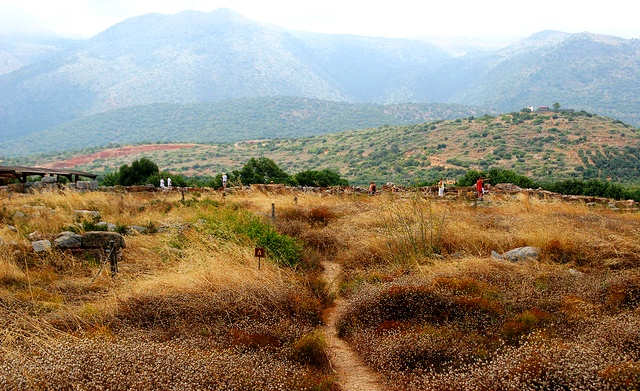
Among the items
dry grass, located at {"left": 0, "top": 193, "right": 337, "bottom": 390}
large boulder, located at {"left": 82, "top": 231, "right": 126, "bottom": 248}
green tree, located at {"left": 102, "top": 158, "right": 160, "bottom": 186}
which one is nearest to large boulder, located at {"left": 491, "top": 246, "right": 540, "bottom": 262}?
dry grass, located at {"left": 0, "top": 193, "right": 337, "bottom": 390}

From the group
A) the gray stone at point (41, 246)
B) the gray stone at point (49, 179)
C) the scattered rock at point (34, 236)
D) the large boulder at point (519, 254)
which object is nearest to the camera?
the large boulder at point (519, 254)

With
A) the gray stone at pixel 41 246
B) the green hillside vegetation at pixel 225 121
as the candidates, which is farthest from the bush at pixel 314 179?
the green hillside vegetation at pixel 225 121

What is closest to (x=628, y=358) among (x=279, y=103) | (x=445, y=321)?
(x=445, y=321)

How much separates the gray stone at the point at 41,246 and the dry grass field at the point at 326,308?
0.53 feet

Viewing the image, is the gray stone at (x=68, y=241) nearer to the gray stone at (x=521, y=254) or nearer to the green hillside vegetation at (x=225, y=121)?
the gray stone at (x=521, y=254)

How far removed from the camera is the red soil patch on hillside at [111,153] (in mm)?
93312

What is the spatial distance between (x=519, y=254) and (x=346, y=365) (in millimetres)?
4904

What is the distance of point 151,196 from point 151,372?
16.9m

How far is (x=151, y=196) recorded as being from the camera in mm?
20922

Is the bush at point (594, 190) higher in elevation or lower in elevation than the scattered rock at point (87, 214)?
lower

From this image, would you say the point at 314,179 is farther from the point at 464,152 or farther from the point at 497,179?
the point at 464,152

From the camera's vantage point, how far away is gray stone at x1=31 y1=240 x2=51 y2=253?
10.1 metres

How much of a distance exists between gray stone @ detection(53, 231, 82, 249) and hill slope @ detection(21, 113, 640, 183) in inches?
1208

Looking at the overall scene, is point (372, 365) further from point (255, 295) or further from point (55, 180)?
point (55, 180)
